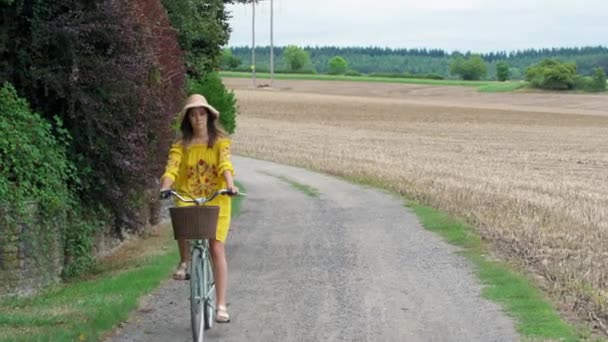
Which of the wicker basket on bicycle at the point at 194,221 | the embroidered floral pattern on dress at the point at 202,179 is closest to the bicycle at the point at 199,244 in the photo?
the wicker basket on bicycle at the point at 194,221

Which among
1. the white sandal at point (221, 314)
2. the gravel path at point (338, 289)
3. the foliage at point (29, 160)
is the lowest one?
the gravel path at point (338, 289)

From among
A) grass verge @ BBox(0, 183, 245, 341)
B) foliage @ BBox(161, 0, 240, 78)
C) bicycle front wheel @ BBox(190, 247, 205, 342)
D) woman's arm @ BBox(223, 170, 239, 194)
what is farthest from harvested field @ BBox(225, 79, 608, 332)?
foliage @ BBox(161, 0, 240, 78)

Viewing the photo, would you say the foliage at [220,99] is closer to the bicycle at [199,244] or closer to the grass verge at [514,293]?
the grass verge at [514,293]

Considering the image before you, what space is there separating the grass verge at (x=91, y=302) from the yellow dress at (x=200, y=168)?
1.41m

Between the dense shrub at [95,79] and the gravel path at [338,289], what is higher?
the dense shrub at [95,79]

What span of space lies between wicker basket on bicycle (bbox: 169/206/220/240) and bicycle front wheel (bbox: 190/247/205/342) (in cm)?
36

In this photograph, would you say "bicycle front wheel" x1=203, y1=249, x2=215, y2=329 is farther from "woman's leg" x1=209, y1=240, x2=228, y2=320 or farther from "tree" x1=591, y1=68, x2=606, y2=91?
"tree" x1=591, y1=68, x2=606, y2=91

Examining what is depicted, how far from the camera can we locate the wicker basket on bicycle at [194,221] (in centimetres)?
862

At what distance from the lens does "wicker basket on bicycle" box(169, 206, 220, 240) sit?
8.62 metres

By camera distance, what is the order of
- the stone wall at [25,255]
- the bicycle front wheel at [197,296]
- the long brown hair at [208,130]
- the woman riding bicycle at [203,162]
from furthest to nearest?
the stone wall at [25,255], the long brown hair at [208,130], the woman riding bicycle at [203,162], the bicycle front wheel at [197,296]

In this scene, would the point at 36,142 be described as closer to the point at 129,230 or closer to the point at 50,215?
the point at 50,215

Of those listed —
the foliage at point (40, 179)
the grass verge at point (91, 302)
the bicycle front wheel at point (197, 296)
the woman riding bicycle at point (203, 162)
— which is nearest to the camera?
the bicycle front wheel at point (197, 296)

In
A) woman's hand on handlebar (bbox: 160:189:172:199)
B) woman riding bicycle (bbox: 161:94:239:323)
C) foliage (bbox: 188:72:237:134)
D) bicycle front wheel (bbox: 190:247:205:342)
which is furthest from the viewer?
foliage (bbox: 188:72:237:134)

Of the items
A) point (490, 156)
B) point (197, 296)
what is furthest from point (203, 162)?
point (490, 156)
